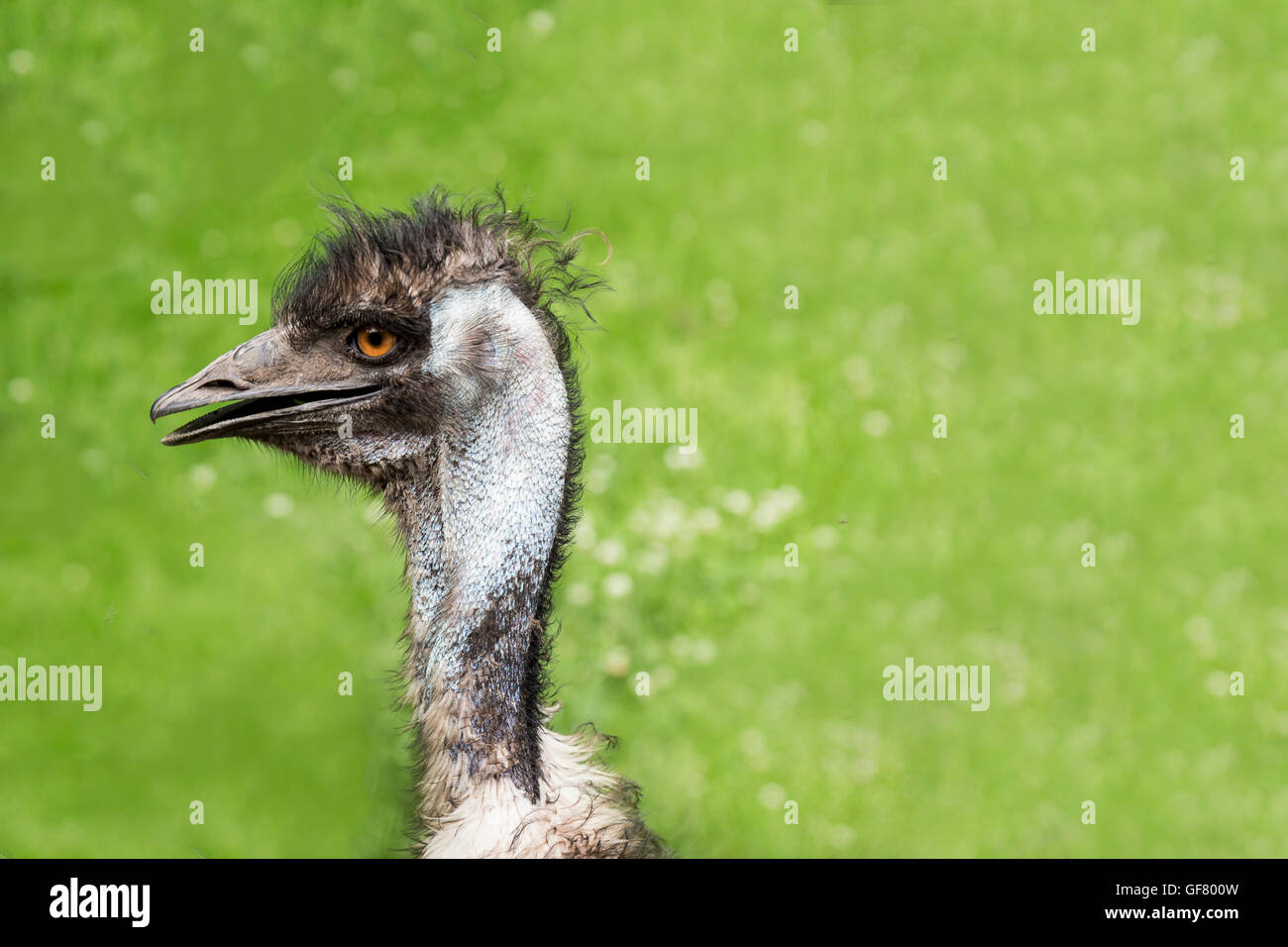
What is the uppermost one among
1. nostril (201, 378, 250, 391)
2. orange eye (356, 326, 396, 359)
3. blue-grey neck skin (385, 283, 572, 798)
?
orange eye (356, 326, 396, 359)

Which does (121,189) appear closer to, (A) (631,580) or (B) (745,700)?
(A) (631,580)

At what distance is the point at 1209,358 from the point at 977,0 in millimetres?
2221

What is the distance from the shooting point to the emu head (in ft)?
10.2

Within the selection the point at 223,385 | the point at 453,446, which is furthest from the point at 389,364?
the point at 223,385

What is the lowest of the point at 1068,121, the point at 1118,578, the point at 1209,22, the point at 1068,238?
the point at 1118,578

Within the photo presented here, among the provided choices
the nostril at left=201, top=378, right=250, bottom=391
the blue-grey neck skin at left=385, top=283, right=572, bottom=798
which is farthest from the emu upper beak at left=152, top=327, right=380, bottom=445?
the blue-grey neck skin at left=385, top=283, right=572, bottom=798

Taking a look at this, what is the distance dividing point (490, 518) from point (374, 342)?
55cm

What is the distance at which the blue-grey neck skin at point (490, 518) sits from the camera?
307cm

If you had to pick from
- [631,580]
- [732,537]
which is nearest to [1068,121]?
[732,537]

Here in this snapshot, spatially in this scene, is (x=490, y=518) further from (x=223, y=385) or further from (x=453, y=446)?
(x=223, y=385)

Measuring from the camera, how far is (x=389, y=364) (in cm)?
313

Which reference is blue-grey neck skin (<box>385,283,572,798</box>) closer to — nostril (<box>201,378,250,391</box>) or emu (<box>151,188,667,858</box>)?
emu (<box>151,188,667,858</box>)

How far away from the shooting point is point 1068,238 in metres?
6.15

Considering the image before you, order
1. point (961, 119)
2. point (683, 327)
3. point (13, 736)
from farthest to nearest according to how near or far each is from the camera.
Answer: point (961, 119)
point (683, 327)
point (13, 736)
